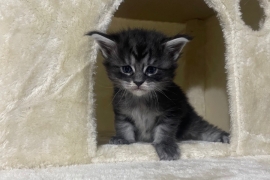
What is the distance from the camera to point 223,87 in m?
2.31

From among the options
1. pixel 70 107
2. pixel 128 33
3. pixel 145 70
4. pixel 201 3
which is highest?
pixel 201 3

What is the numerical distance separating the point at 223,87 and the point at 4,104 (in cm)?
153

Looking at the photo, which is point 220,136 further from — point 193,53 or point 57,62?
point 57,62

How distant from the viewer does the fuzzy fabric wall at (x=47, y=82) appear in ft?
4.19

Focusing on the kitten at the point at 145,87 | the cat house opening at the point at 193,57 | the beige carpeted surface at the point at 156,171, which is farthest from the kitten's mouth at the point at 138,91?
the cat house opening at the point at 193,57

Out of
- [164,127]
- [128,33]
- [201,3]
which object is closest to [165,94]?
[164,127]

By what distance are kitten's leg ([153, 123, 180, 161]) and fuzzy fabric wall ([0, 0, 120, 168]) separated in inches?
12.4

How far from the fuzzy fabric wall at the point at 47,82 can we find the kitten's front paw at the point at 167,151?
31 centimetres

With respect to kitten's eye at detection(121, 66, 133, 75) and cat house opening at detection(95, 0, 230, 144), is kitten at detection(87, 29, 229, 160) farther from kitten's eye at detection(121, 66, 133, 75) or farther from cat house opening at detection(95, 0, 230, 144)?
cat house opening at detection(95, 0, 230, 144)

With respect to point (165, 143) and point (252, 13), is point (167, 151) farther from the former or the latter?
point (252, 13)

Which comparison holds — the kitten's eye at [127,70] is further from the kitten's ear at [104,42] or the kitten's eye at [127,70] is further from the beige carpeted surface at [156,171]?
the beige carpeted surface at [156,171]

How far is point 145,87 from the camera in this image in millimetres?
1589

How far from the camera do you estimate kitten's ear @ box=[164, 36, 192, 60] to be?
62.1 inches

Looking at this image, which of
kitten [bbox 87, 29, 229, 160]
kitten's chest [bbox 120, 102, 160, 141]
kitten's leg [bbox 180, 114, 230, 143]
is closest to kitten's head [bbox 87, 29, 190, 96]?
kitten [bbox 87, 29, 229, 160]
